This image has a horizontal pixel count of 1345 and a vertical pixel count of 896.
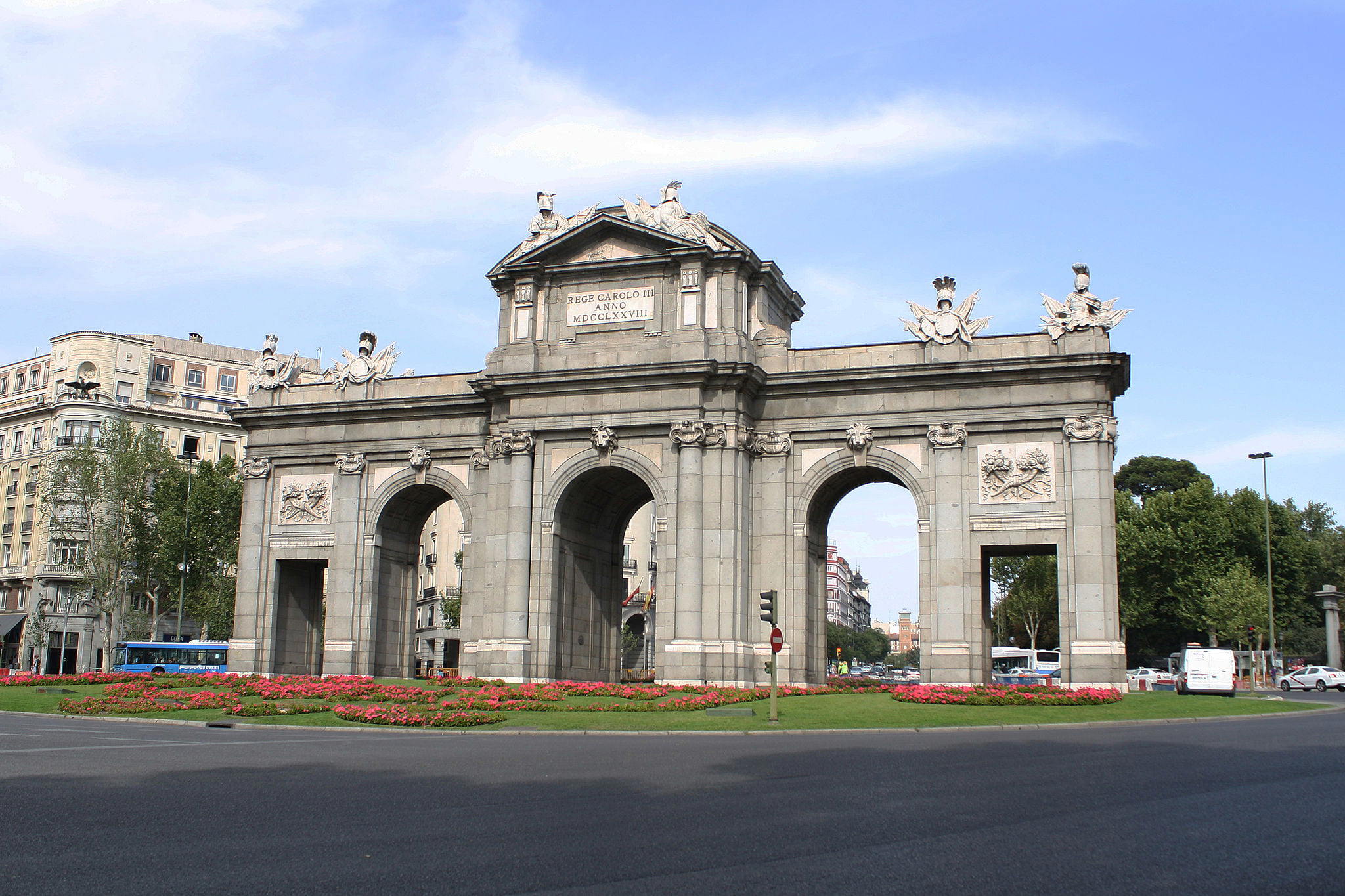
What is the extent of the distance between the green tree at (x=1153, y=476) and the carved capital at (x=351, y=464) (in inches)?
3008

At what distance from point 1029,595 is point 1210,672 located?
53.9 meters

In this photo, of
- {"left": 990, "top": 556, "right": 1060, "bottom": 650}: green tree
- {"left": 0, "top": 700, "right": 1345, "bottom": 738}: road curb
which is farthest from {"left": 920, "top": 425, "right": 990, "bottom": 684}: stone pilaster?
{"left": 990, "top": 556, "right": 1060, "bottom": 650}: green tree

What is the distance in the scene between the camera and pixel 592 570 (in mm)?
52875

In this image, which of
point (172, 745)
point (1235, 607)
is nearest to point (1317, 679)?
point (1235, 607)

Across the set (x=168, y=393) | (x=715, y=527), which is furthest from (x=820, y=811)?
(x=168, y=393)

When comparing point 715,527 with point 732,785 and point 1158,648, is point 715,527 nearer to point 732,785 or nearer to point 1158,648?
point 732,785

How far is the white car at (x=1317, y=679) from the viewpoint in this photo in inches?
2667

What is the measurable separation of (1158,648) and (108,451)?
264ft

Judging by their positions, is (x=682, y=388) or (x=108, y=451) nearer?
→ (x=682, y=388)

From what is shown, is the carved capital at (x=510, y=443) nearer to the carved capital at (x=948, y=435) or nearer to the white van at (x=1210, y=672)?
the carved capital at (x=948, y=435)

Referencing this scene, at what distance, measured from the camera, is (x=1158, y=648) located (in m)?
99.2

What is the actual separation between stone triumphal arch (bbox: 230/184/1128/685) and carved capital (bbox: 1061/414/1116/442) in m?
0.07

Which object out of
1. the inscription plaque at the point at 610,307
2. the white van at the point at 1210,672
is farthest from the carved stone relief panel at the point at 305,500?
the white van at the point at 1210,672

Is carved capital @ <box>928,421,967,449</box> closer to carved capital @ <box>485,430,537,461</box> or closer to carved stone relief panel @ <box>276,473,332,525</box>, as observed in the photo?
carved capital @ <box>485,430,537,461</box>
